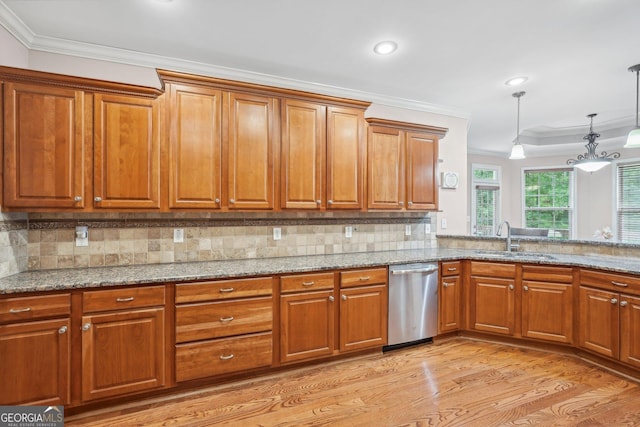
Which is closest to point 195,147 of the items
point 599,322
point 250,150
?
point 250,150

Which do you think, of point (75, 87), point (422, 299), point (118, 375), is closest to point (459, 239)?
Answer: point (422, 299)

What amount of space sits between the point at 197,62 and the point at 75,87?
1019 millimetres

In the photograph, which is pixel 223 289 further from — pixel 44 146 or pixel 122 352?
pixel 44 146

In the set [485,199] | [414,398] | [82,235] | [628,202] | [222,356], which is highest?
[485,199]

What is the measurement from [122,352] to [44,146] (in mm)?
1527

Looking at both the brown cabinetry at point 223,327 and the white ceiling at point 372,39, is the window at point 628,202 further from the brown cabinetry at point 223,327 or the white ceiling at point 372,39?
the brown cabinetry at point 223,327

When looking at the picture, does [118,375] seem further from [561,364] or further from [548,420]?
A: [561,364]

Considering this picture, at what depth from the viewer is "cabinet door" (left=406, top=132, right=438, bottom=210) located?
356 cm

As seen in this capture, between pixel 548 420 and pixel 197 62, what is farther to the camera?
pixel 197 62

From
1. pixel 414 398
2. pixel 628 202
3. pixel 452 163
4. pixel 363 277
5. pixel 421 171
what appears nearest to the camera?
pixel 414 398

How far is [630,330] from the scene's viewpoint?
2.56m

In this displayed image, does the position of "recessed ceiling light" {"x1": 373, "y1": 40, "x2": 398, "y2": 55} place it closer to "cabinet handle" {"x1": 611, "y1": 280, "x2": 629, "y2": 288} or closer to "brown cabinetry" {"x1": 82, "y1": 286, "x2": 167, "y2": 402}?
"brown cabinetry" {"x1": 82, "y1": 286, "x2": 167, "y2": 402}

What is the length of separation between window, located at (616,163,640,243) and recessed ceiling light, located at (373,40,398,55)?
5854 mm

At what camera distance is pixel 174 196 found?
2562mm
